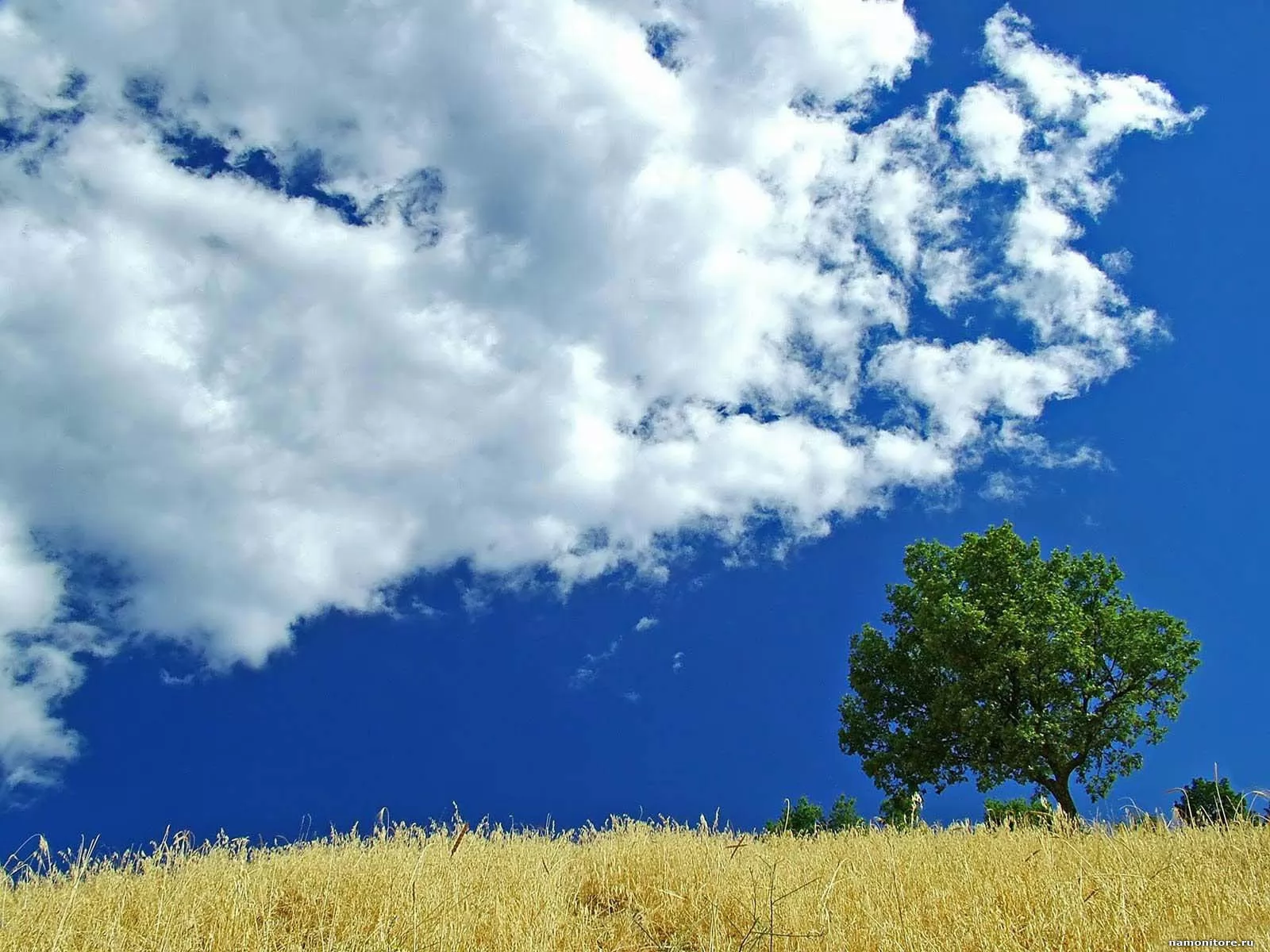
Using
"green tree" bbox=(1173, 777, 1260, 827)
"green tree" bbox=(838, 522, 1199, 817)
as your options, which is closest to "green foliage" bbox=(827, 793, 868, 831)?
"green tree" bbox=(838, 522, 1199, 817)

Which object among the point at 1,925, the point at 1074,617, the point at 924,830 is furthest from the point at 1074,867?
the point at 1074,617

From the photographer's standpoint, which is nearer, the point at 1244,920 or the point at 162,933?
the point at 1244,920

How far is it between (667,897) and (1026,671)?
2059cm

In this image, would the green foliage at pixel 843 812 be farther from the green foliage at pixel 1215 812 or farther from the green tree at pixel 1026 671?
the green foliage at pixel 1215 812

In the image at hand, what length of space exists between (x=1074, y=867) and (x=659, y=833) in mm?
A: 6040

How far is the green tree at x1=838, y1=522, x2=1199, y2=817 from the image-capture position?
25922 mm

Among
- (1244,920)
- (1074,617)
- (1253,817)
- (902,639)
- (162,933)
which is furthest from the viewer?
(902,639)

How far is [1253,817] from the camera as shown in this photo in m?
11.4

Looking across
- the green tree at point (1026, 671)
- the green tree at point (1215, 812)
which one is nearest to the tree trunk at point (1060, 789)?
the green tree at point (1026, 671)

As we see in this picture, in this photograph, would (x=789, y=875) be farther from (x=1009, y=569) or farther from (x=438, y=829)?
(x=1009, y=569)

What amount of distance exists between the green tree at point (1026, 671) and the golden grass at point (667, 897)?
15265 millimetres

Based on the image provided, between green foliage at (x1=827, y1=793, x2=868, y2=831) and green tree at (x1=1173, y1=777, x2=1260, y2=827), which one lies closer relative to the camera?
green tree at (x1=1173, y1=777, x2=1260, y2=827)

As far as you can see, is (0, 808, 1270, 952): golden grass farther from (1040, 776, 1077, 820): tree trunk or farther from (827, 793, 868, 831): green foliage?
(827, 793, 868, 831): green foliage

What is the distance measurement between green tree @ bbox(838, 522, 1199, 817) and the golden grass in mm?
15265
